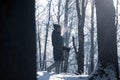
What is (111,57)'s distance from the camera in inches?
366

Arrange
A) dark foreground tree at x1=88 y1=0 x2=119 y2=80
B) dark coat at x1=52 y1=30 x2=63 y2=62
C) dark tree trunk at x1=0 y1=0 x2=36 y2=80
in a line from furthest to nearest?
dark coat at x1=52 y1=30 x2=63 y2=62
dark foreground tree at x1=88 y1=0 x2=119 y2=80
dark tree trunk at x1=0 y1=0 x2=36 y2=80

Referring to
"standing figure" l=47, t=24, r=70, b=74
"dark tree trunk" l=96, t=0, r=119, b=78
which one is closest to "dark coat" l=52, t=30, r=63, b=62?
"standing figure" l=47, t=24, r=70, b=74

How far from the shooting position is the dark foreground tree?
9258mm

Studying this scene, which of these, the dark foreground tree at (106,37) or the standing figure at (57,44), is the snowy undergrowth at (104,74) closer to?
the dark foreground tree at (106,37)

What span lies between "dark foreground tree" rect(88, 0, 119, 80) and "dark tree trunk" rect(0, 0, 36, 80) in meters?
6.55

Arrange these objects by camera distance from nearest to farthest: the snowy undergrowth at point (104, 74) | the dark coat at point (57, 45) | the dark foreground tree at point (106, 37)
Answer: the snowy undergrowth at point (104, 74), the dark foreground tree at point (106, 37), the dark coat at point (57, 45)

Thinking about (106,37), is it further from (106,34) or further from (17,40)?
(17,40)

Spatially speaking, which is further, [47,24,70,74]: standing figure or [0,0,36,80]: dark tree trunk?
[47,24,70,74]: standing figure

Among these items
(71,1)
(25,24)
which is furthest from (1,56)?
(71,1)

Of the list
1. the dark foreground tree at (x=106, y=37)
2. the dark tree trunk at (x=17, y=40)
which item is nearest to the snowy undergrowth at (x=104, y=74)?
the dark foreground tree at (x=106, y=37)

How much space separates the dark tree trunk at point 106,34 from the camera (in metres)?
9.27

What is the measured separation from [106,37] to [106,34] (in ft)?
0.26

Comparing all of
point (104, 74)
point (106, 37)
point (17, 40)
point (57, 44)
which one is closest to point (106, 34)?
point (106, 37)

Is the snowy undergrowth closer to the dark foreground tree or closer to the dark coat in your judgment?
the dark foreground tree
